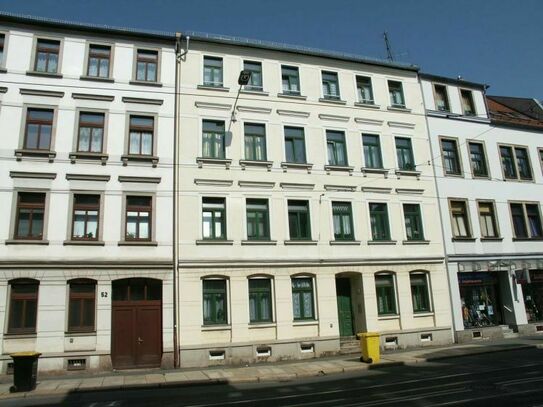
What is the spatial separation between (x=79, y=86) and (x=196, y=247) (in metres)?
8.55

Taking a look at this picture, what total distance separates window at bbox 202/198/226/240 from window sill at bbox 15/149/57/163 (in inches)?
249

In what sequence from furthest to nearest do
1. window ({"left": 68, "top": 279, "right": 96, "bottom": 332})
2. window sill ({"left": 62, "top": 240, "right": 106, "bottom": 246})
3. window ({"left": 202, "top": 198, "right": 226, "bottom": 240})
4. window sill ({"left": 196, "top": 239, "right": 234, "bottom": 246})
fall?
window ({"left": 202, "top": 198, "right": 226, "bottom": 240}), window sill ({"left": 196, "top": 239, "right": 234, "bottom": 246}), window sill ({"left": 62, "top": 240, "right": 106, "bottom": 246}), window ({"left": 68, "top": 279, "right": 96, "bottom": 332})

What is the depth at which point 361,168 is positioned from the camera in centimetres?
2177

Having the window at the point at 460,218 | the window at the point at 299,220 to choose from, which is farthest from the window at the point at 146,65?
the window at the point at 460,218

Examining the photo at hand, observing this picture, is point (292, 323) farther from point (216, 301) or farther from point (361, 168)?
point (361, 168)

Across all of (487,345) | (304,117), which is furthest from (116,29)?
(487,345)

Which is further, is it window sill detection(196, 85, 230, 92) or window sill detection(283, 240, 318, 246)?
window sill detection(196, 85, 230, 92)

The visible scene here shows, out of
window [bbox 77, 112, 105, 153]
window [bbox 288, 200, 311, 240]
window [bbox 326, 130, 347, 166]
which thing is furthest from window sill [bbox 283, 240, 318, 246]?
window [bbox 77, 112, 105, 153]

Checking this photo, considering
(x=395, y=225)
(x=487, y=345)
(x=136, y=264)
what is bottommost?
(x=487, y=345)

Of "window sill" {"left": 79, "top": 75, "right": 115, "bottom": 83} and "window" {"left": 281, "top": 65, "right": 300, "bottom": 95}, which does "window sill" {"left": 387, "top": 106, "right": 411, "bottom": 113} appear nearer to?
"window" {"left": 281, "top": 65, "right": 300, "bottom": 95}

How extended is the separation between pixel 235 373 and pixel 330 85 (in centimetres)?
1496

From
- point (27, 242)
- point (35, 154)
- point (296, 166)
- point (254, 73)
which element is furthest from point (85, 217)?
point (254, 73)

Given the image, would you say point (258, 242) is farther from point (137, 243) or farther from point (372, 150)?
point (372, 150)

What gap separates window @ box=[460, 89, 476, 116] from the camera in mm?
25198
